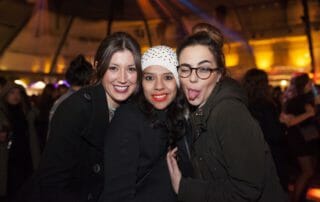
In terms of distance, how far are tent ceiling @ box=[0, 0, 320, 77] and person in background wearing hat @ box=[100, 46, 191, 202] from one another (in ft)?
31.4

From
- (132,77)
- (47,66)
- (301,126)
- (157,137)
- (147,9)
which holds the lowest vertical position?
(301,126)

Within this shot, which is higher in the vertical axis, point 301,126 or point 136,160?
point 136,160

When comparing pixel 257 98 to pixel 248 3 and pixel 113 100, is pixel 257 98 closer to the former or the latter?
pixel 113 100

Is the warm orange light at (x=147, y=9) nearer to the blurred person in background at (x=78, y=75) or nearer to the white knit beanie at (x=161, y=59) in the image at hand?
the blurred person in background at (x=78, y=75)

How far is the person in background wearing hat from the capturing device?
1.60m

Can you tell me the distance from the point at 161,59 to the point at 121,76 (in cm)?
28

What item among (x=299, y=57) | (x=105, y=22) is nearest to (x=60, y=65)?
(x=105, y=22)

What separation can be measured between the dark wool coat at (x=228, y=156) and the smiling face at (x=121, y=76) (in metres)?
0.56

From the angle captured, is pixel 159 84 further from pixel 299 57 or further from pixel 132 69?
pixel 299 57

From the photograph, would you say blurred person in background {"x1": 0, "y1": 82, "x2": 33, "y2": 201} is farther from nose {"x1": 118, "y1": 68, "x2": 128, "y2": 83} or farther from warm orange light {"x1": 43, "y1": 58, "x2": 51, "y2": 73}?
warm orange light {"x1": 43, "y1": 58, "x2": 51, "y2": 73}

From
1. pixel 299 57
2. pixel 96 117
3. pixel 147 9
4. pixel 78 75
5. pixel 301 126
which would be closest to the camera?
pixel 96 117

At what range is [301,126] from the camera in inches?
183

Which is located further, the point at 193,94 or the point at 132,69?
the point at 132,69

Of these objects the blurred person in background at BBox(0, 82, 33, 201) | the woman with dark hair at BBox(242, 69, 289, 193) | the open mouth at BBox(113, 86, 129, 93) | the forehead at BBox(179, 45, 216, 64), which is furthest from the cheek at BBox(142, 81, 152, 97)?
the blurred person in background at BBox(0, 82, 33, 201)
